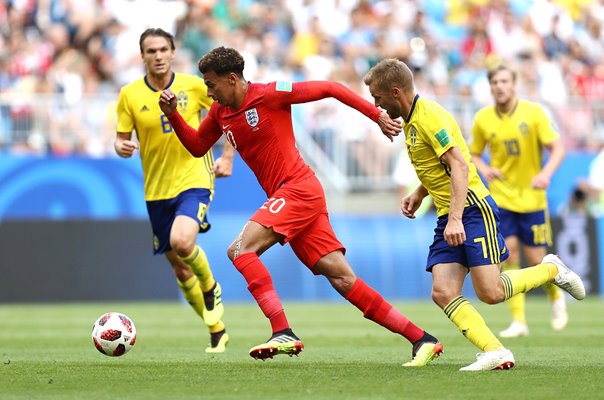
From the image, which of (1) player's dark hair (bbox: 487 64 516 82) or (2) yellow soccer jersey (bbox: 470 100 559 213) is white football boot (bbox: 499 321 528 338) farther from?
(1) player's dark hair (bbox: 487 64 516 82)

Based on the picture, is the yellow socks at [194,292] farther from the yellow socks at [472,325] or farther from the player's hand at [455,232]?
the player's hand at [455,232]

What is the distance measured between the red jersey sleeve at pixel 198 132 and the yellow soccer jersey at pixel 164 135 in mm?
1358

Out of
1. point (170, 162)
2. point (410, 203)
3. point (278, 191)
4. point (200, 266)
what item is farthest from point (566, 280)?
point (170, 162)

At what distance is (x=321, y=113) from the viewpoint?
19656 millimetres

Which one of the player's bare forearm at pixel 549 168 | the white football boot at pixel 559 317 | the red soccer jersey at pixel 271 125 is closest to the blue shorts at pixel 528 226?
the player's bare forearm at pixel 549 168

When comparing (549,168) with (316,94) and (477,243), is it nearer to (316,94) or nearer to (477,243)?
(477,243)

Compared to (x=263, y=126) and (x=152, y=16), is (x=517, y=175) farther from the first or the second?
(x=152, y=16)

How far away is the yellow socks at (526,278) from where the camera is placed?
8117 mm

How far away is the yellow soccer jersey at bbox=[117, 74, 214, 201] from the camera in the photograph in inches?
400

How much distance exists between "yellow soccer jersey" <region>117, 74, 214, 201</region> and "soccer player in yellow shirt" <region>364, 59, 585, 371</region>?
264cm

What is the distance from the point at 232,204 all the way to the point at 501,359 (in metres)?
11.8

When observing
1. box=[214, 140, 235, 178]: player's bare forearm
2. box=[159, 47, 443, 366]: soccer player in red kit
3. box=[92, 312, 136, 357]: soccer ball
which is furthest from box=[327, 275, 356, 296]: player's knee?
box=[214, 140, 235, 178]: player's bare forearm

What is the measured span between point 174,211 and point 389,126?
298 centimetres

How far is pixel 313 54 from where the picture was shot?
22.2 metres
